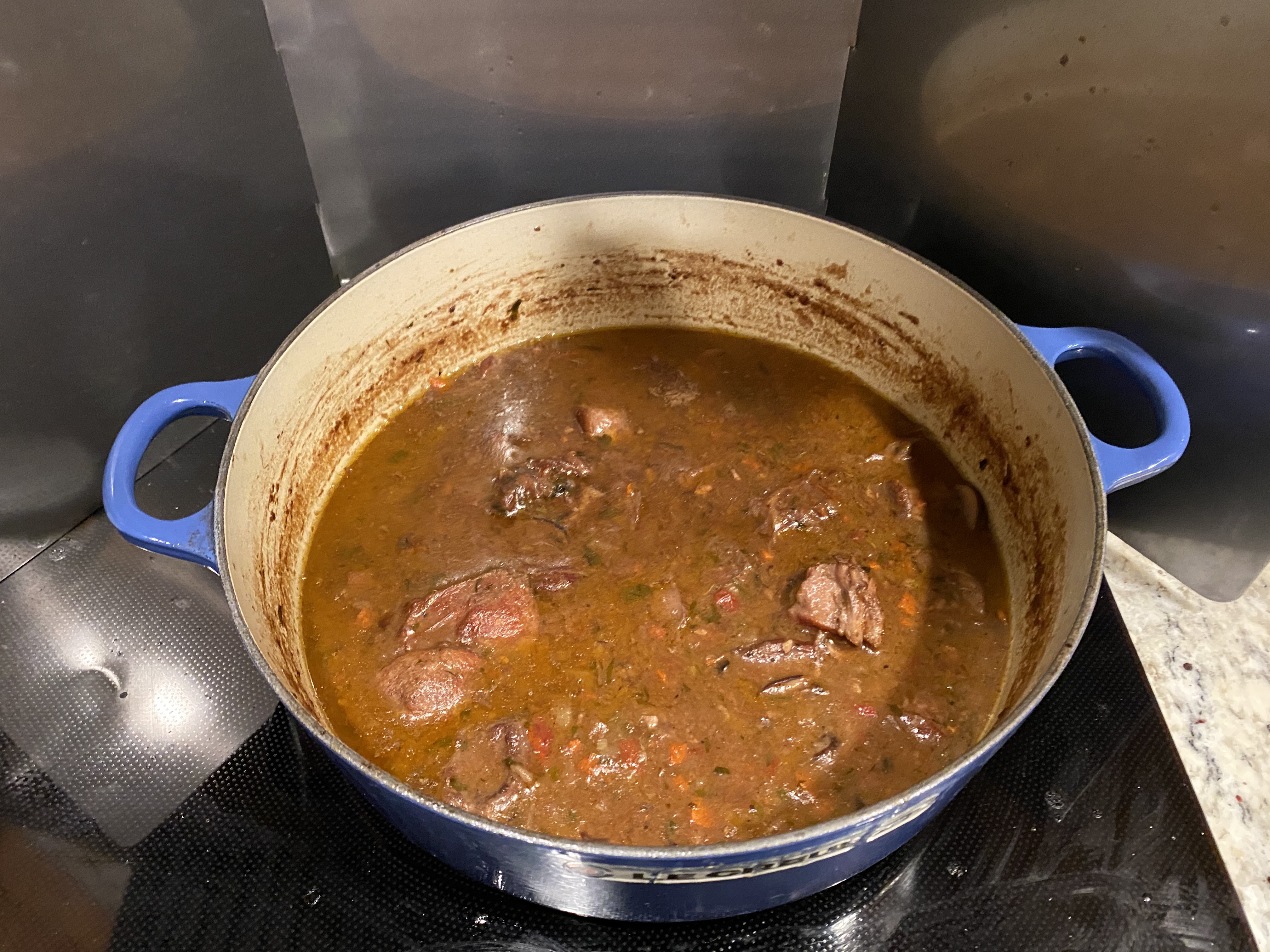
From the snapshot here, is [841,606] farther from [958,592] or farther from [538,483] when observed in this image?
[538,483]

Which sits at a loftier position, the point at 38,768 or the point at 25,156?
the point at 25,156

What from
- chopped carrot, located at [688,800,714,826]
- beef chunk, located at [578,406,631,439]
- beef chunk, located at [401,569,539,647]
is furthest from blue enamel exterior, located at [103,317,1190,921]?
beef chunk, located at [578,406,631,439]

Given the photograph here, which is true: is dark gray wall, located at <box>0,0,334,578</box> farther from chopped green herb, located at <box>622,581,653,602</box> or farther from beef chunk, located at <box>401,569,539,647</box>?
chopped green herb, located at <box>622,581,653,602</box>

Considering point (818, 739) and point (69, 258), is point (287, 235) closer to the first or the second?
point (69, 258)

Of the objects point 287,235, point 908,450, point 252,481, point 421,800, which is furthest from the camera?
point 287,235

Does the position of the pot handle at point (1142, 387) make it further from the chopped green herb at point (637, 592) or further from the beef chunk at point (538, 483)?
the beef chunk at point (538, 483)

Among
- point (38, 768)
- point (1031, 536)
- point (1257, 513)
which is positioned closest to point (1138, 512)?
point (1257, 513)

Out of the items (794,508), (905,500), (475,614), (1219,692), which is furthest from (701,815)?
(1219,692)
